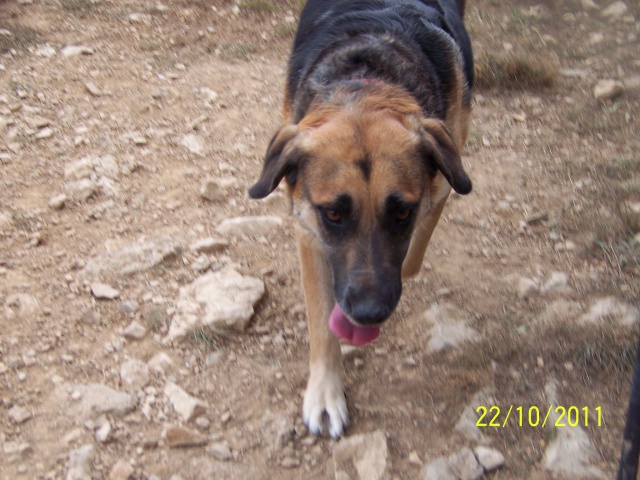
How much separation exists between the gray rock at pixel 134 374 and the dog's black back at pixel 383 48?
1.39m

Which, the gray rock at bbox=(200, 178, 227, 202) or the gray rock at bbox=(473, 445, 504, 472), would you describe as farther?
the gray rock at bbox=(200, 178, 227, 202)

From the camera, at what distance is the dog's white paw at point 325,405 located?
3.06 m

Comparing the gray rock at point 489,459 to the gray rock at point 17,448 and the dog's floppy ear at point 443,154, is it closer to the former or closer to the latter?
the dog's floppy ear at point 443,154

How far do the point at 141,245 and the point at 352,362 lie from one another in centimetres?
139

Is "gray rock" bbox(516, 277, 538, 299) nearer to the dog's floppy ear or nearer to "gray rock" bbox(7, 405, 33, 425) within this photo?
the dog's floppy ear

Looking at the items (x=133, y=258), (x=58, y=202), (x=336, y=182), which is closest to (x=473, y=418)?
(x=336, y=182)

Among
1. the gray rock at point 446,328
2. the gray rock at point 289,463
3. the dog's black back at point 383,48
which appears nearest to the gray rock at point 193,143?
the dog's black back at point 383,48

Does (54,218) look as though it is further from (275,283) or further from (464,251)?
(464,251)

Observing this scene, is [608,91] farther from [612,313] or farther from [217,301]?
[217,301]

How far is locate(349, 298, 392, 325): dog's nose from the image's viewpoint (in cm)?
265

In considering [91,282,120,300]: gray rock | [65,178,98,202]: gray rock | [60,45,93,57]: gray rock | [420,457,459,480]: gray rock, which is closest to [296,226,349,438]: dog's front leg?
[420,457,459,480]: gray rock

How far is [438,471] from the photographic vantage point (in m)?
2.83

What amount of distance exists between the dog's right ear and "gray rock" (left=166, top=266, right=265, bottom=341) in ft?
2.62

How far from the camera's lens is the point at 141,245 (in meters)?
3.95
